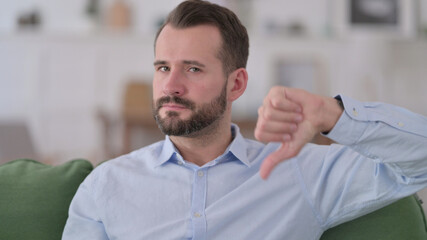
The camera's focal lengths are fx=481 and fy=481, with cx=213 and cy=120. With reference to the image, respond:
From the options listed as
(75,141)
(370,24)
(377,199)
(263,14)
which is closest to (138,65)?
(75,141)

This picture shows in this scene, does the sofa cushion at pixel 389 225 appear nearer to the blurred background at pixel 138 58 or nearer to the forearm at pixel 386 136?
the forearm at pixel 386 136

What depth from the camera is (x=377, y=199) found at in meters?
1.21

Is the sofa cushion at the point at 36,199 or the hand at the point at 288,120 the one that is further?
the sofa cushion at the point at 36,199

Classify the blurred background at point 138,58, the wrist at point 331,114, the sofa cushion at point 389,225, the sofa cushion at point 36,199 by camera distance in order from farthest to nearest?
the blurred background at point 138,58 → the sofa cushion at point 36,199 → the sofa cushion at point 389,225 → the wrist at point 331,114

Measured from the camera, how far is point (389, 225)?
1259mm

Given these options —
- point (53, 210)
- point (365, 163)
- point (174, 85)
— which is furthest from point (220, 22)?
point (53, 210)

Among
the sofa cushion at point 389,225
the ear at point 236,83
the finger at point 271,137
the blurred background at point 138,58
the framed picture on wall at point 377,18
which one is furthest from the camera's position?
the framed picture on wall at point 377,18

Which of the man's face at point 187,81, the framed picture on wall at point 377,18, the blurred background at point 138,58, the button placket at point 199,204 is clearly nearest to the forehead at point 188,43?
the man's face at point 187,81

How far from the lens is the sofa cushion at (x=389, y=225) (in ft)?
4.10

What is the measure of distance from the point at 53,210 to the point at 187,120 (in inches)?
18.3

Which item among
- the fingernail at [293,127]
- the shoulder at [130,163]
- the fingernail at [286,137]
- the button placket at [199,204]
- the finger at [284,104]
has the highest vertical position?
the finger at [284,104]

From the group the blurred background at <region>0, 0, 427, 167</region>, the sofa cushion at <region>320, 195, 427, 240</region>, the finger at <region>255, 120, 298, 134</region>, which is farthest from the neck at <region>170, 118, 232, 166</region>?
the blurred background at <region>0, 0, 427, 167</region>

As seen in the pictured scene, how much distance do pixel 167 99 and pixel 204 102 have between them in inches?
4.6

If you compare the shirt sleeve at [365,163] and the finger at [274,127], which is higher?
the finger at [274,127]
